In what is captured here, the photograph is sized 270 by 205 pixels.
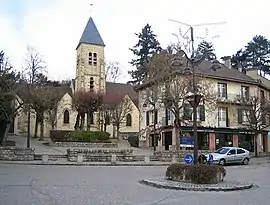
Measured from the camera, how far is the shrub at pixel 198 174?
15750 millimetres

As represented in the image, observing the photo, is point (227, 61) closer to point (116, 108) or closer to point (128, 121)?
point (116, 108)

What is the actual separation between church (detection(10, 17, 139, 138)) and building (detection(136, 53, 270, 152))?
14825 mm

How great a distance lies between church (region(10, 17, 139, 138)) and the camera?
61.2 meters

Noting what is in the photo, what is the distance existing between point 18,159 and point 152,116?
73.1ft

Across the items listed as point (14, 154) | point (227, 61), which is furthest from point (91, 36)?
point (14, 154)

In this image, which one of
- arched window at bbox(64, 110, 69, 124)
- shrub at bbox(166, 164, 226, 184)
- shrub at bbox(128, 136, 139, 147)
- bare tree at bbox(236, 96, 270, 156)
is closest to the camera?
shrub at bbox(166, 164, 226, 184)

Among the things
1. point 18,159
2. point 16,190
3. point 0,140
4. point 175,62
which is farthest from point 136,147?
point 16,190

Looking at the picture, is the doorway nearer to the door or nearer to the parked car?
the door

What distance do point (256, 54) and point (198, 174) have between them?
69.0 m

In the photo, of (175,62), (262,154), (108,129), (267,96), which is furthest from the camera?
(108,129)

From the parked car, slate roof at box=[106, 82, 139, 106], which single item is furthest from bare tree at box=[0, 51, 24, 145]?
slate roof at box=[106, 82, 139, 106]

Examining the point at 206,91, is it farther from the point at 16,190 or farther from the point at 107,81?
the point at 107,81

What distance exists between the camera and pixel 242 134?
47.2 metres

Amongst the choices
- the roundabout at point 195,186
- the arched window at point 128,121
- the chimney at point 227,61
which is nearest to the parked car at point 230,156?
the roundabout at point 195,186
